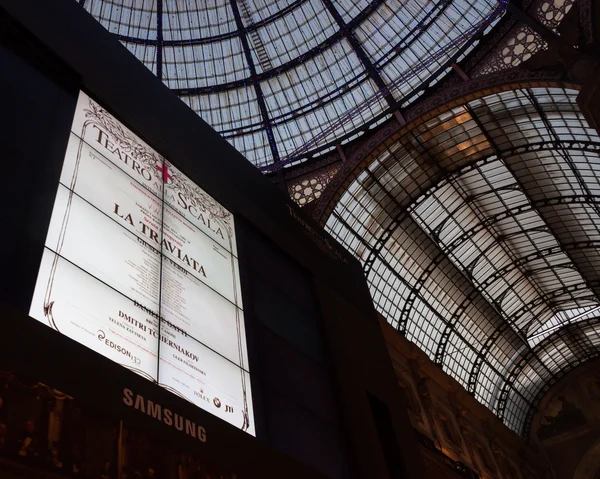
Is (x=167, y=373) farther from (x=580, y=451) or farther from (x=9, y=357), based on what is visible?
(x=580, y=451)

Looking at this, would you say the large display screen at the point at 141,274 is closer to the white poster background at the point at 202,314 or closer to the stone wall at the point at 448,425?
the white poster background at the point at 202,314

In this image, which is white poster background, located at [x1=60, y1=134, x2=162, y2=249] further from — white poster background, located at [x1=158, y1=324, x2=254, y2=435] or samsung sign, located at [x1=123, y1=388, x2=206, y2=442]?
samsung sign, located at [x1=123, y1=388, x2=206, y2=442]

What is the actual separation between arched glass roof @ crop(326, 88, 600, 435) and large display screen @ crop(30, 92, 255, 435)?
1784 cm

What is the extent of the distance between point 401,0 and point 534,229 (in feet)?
53.3

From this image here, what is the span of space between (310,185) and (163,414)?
22062 mm

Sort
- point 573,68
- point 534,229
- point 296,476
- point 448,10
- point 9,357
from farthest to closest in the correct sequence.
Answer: point 534,229 → point 448,10 → point 573,68 → point 296,476 → point 9,357

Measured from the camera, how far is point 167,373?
344 inches

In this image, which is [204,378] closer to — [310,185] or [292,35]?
[310,185]

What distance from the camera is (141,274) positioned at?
9.43 m

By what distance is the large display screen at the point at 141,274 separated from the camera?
26.7 ft

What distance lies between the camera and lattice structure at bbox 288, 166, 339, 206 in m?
28.9

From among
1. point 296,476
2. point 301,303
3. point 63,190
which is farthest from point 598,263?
point 63,190

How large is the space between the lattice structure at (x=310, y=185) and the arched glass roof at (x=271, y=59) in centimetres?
126

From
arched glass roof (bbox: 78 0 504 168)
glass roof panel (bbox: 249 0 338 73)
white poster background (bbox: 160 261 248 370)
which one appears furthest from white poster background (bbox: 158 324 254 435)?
glass roof panel (bbox: 249 0 338 73)
